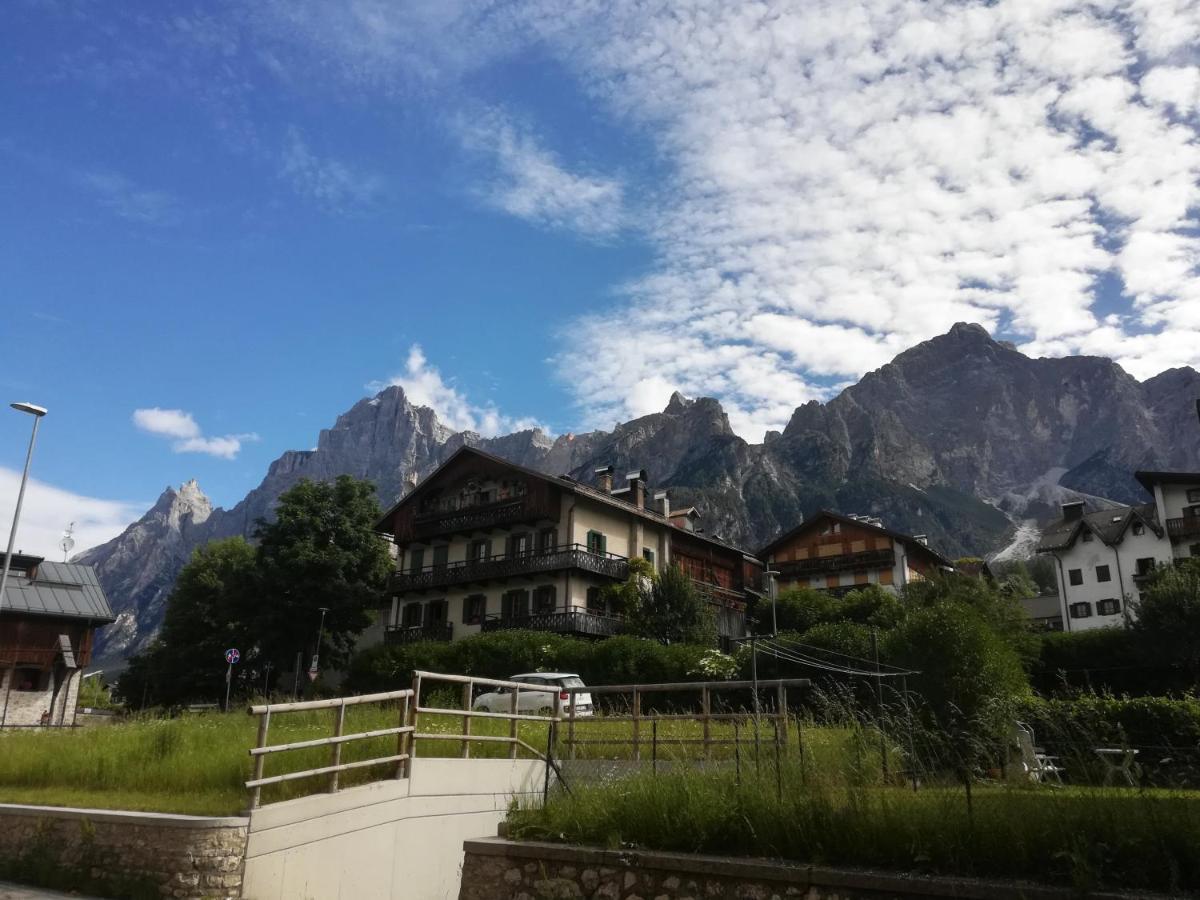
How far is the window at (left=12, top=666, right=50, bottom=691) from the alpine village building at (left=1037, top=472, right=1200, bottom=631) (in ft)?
202

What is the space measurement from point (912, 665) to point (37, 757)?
60.1 ft

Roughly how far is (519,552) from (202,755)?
32.5m

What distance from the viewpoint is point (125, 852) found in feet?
38.5

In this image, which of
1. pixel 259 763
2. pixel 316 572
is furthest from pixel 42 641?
pixel 259 763

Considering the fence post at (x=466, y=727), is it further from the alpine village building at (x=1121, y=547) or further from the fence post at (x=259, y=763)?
the alpine village building at (x=1121, y=547)

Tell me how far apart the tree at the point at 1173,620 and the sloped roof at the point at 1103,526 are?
22923 millimetres

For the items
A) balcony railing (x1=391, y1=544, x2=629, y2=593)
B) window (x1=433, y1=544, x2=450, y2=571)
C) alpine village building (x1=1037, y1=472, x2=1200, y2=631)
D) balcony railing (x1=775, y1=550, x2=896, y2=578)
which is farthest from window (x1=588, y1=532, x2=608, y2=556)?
alpine village building (x1=1037, y1=472, x2=1200, y2=631)

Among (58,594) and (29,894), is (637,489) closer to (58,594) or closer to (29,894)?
(58,594)

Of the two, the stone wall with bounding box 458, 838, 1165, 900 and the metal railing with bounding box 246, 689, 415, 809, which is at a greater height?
the metal railing with bounding box 246, 689, 415, 809

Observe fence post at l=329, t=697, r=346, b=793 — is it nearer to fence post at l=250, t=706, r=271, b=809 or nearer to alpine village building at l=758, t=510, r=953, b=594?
fence post at l=250, t=706, r=271, b=809

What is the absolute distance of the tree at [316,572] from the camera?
48.3 metres

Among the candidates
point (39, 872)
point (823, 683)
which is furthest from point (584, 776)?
point (823, 683)

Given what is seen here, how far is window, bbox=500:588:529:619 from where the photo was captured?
4562cm

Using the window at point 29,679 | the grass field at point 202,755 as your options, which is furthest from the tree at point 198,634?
the grass field at point 202,755
